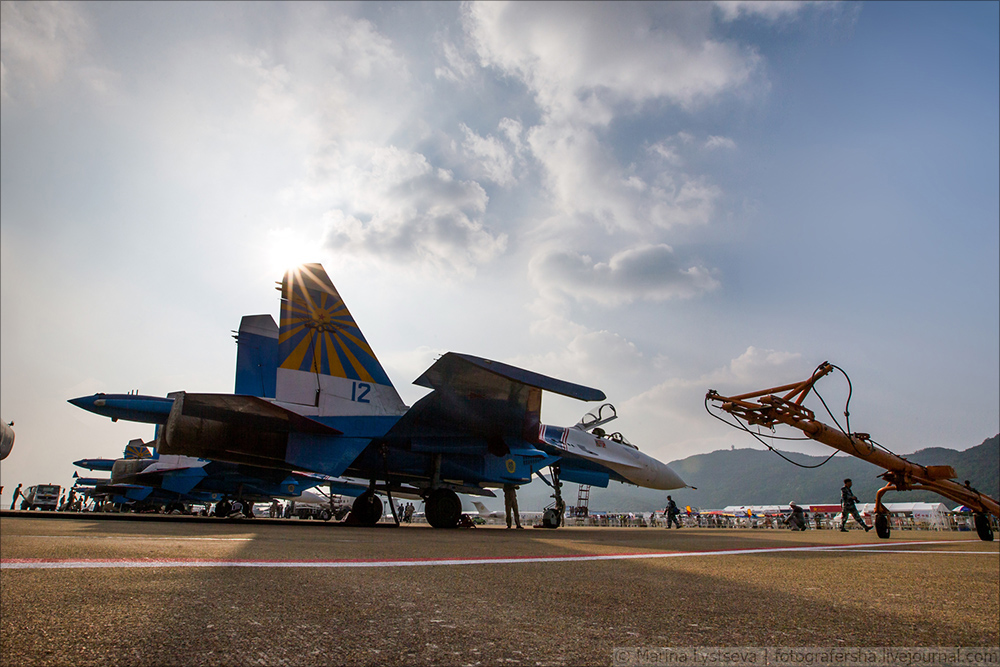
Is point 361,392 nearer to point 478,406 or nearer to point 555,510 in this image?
point 478,406

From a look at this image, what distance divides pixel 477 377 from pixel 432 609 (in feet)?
25.3

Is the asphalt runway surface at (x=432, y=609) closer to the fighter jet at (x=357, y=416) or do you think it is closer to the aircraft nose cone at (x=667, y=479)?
the fighter jet at (x=357, y=416)

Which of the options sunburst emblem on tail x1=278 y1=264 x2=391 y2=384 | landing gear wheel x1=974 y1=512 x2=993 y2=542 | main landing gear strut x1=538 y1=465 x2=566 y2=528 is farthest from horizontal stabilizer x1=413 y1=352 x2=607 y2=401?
landing gear wheel x1=974 y1=512 x2=993 y2=542

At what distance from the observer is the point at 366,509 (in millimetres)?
12094

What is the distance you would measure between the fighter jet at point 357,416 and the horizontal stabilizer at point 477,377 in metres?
0.02

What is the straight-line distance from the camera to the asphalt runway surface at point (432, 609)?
1.46m

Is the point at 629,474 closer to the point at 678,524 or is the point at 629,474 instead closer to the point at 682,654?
the point at 678,524

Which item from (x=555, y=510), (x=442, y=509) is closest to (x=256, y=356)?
(x=442, y=509)

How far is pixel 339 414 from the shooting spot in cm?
1073

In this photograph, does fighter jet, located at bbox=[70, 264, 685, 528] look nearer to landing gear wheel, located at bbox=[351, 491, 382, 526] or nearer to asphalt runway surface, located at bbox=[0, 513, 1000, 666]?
landing gear wheel, located at bbox=[351, 491, 382, 526]

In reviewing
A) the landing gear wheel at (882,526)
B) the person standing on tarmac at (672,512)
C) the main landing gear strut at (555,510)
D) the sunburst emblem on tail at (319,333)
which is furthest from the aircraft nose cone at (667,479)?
the sunburst emblem on tail at (319,333)

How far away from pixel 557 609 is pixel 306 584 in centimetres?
123

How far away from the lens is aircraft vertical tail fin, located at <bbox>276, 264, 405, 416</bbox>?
34.9ft

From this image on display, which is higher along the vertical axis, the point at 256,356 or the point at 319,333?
the point at 256,356
